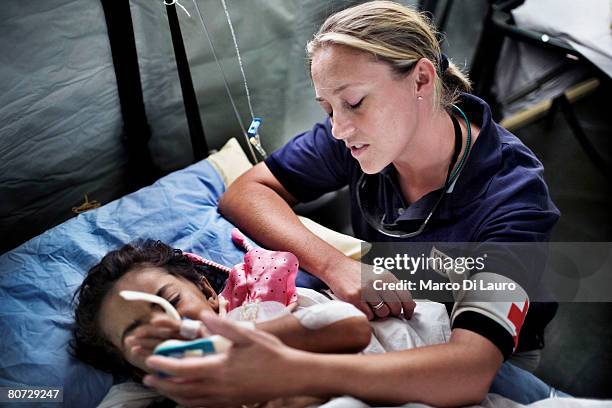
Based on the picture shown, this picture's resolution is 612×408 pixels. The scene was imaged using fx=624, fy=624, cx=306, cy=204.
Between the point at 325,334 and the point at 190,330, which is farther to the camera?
the point at 325,334

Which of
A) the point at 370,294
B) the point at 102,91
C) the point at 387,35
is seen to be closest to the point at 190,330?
the point at 370,294

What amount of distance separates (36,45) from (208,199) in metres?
0.58

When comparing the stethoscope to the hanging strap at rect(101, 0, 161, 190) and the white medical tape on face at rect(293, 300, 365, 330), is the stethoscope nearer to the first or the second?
the white medical tape on face at rect(293, 300, 365, 330)

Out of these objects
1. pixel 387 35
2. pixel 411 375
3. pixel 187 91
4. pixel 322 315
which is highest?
pixel 387 35

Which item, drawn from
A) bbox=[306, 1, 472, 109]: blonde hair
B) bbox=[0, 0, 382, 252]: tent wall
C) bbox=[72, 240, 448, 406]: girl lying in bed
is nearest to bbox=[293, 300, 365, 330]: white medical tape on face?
bbox=[72, 240, 448, 406]: girl lying in bed

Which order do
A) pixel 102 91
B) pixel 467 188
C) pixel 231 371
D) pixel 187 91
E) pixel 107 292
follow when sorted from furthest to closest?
pixel 187 91, pixel 102 91, pixel 467 188, pixel 107 292, pixel 231 371

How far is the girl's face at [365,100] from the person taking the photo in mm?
1235

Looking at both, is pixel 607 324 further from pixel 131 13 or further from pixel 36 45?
pixel 36 45

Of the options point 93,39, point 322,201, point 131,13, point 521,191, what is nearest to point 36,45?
point 93,39

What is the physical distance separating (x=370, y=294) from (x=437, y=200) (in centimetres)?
29

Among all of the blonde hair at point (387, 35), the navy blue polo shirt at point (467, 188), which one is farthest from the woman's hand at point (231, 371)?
the blonde hair at point (387, 35)

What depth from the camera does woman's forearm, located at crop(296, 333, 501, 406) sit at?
100cm

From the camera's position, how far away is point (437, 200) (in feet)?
4.54

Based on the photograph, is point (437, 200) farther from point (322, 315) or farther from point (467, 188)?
A: point (322, 315)
